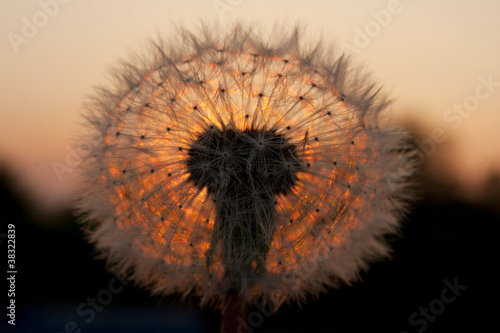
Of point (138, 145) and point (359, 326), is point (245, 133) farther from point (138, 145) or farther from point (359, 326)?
point (359, 326)

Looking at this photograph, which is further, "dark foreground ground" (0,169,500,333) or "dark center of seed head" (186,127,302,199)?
"dark foreground ground" (0,169,500,333)

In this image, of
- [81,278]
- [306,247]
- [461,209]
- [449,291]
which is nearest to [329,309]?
[449,291]
